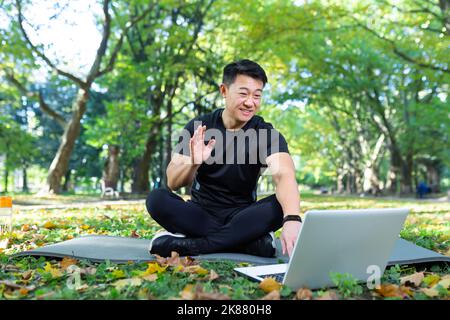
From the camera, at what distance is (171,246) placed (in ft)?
11.3

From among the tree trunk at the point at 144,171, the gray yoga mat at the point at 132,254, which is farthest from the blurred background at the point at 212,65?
the gray yoga mat at the point at 132,254

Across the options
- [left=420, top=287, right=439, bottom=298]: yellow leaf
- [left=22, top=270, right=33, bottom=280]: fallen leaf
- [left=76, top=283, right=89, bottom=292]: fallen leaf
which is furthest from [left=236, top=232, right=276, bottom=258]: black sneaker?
[left=22, top=270, right=33, bottom=280]: fallen leaf

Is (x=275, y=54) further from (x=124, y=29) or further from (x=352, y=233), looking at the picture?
(x=352, y=233)

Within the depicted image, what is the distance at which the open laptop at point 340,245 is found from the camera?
7.16 ft

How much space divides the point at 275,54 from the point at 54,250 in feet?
47.2

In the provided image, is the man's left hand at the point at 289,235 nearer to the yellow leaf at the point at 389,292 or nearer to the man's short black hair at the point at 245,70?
the yellow leaf at the point at 389,292

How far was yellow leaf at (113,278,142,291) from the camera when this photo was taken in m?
2.43

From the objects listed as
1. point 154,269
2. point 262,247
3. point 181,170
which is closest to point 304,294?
point 154,269

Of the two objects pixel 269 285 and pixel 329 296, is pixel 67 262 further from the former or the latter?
pixel 329 296

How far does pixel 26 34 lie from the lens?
1268cm

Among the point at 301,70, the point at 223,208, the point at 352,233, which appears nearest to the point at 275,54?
the point at 301,70

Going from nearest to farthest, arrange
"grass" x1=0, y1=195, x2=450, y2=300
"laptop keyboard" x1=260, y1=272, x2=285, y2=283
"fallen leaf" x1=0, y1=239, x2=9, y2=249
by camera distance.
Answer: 1. "grass" x1=0, y1=195, x2=450, y2=300
2. "laptop keyboard" x1=260, y1=272, x2=285, y2=283
3. "fallen leaf" x1=0, y1=239, x2=9, y2=249

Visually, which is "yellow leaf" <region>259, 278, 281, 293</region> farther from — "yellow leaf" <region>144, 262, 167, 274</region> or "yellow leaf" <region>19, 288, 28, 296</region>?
"yellow leaf" <region>19, 288, 28, 296</region>

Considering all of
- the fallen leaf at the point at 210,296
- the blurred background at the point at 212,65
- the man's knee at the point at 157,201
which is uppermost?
the blurred background at the point at 212,65
